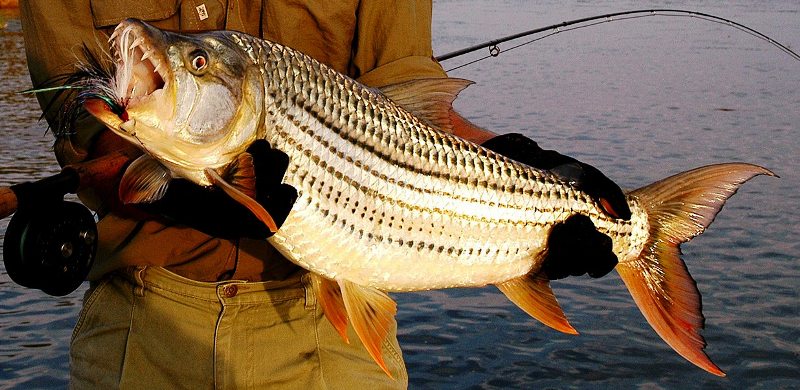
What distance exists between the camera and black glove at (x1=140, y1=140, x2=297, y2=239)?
2639mm

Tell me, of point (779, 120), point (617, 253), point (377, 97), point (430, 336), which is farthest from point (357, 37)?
point (779, 120)

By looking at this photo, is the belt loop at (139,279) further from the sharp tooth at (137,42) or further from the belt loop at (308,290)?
the sharp tooth at (137,42)

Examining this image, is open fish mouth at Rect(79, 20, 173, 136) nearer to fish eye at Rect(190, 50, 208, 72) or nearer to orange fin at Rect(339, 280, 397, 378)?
fish eye at Rect(190, 50, 208, 72)

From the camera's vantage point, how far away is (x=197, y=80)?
2.62m

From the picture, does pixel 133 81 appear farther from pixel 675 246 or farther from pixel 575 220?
pixel 675 246

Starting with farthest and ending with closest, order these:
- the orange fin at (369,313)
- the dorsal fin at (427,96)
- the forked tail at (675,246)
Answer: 1. the forked tail at (675,246)
2. the dorsal fin at (427,96)
3. the orange fin at (369,313)

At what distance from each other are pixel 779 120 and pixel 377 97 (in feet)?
37.9

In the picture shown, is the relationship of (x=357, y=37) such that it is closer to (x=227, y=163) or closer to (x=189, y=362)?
(x=227, y=163)

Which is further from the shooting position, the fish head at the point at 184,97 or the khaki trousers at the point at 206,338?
the khaki trousers at the point at 206,338

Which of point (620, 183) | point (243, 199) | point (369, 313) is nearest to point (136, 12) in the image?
point (243, 199)

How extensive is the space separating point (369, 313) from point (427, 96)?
0.75 metres

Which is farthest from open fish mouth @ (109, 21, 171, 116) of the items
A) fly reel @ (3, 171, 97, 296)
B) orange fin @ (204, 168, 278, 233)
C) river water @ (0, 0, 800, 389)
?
river water @ (0, 0, 800, 389)

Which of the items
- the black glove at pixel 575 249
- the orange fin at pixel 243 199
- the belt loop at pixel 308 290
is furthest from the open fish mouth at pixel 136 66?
the black glove at pixel 575 249

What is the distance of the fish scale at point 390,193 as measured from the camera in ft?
9.14
